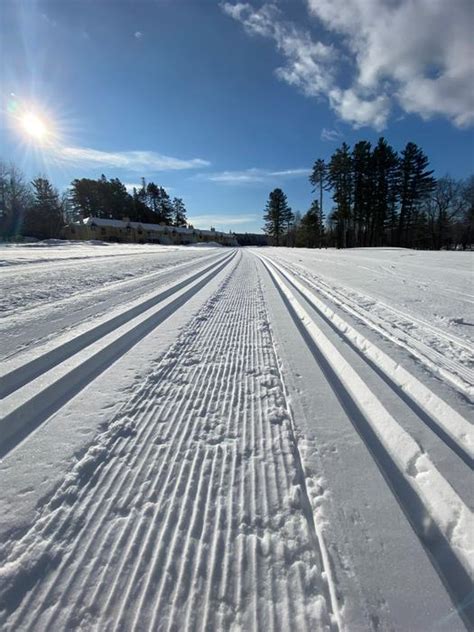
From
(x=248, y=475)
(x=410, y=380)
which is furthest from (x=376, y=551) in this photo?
(x=410, y=380)

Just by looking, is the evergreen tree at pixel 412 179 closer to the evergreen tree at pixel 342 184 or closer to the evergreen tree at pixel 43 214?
the evergreen tree at pixel 342 184

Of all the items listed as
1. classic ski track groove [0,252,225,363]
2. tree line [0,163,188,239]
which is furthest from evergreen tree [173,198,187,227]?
classic ski track groove [0,252,225,363]

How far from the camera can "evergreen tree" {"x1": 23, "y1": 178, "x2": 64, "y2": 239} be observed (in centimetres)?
4447

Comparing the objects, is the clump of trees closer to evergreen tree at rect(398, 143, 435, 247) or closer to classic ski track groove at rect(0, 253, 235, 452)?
evergreen tree at rect(398, 143, 435, 247)

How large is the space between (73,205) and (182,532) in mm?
81059

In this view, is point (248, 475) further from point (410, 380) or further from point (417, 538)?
point (410, 380)

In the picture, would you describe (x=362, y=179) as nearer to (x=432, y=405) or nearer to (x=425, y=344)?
(x=425, y=344)

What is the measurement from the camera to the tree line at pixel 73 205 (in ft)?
143

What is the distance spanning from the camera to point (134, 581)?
1.03 meters

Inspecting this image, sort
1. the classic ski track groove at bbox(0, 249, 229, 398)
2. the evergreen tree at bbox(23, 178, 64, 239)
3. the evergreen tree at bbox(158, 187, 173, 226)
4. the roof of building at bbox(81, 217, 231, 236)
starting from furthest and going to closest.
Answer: the evergreen tree at bbox(158, 187, 173, 226)
the roof of building at bbox(81, 217, 231, 236)
the evergreen tree at bbox(23, 178, 64, 239)
the classic ski track groove at bbox(0, 249, 229, 398)

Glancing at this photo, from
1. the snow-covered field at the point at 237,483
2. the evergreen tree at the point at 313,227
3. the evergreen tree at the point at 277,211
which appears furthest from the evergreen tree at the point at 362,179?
the snow-covered field at the point at 237,483

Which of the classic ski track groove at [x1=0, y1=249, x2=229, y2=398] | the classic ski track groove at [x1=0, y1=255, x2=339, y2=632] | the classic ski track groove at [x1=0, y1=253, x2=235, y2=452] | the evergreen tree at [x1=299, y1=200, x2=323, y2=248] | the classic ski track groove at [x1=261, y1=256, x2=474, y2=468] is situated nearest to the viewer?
the classic ski track groove at [x1=0, y1=255, x2=339, y2=632]

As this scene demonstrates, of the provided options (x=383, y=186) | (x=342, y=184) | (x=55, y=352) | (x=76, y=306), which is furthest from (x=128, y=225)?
(x=55, y=352)

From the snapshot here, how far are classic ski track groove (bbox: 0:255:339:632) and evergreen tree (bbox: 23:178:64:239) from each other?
52861 millimetres
